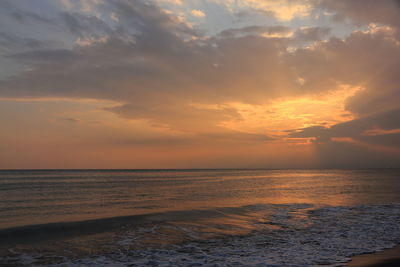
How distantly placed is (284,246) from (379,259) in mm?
3572

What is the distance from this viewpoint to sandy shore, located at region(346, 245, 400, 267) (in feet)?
33.2

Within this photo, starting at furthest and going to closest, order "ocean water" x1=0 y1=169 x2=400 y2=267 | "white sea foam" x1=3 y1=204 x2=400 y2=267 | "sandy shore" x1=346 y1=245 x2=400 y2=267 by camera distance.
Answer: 1. "ocean water" x1=0 y1=169 x2=400 y2=267
2. "white sea foam" x1=3 y1=204 x2=400 y2=267
3. "sandy shore" x1=346 y1=245 x2=400 y2=267

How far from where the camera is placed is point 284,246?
12.8 meters

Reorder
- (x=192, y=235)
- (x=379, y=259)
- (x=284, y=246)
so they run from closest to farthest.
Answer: (x=379, y=259) < (x=284, y=246) < (x=192, y=235)

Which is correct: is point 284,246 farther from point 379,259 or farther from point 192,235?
point 192,235

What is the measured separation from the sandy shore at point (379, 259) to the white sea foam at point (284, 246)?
14.3 inches

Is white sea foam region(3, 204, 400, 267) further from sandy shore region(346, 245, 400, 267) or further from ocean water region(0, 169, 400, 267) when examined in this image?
sandy shore region(346, 245, 400, 267)

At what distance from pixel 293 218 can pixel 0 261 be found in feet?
55.1

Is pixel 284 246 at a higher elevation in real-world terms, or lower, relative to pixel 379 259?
lower

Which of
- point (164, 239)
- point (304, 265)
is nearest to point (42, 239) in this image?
point (164, 239)

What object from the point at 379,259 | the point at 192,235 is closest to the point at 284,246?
the point at 379,259

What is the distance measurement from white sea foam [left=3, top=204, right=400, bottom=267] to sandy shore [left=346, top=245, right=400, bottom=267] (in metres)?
0.36

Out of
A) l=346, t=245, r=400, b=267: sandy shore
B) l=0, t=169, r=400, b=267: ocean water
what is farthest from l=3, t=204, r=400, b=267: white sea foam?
l=346, t=245, r=400, b=267: sandy shore

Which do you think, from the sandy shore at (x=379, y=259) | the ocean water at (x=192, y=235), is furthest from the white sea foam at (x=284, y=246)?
the sandy shore at (x=379, y=259)
